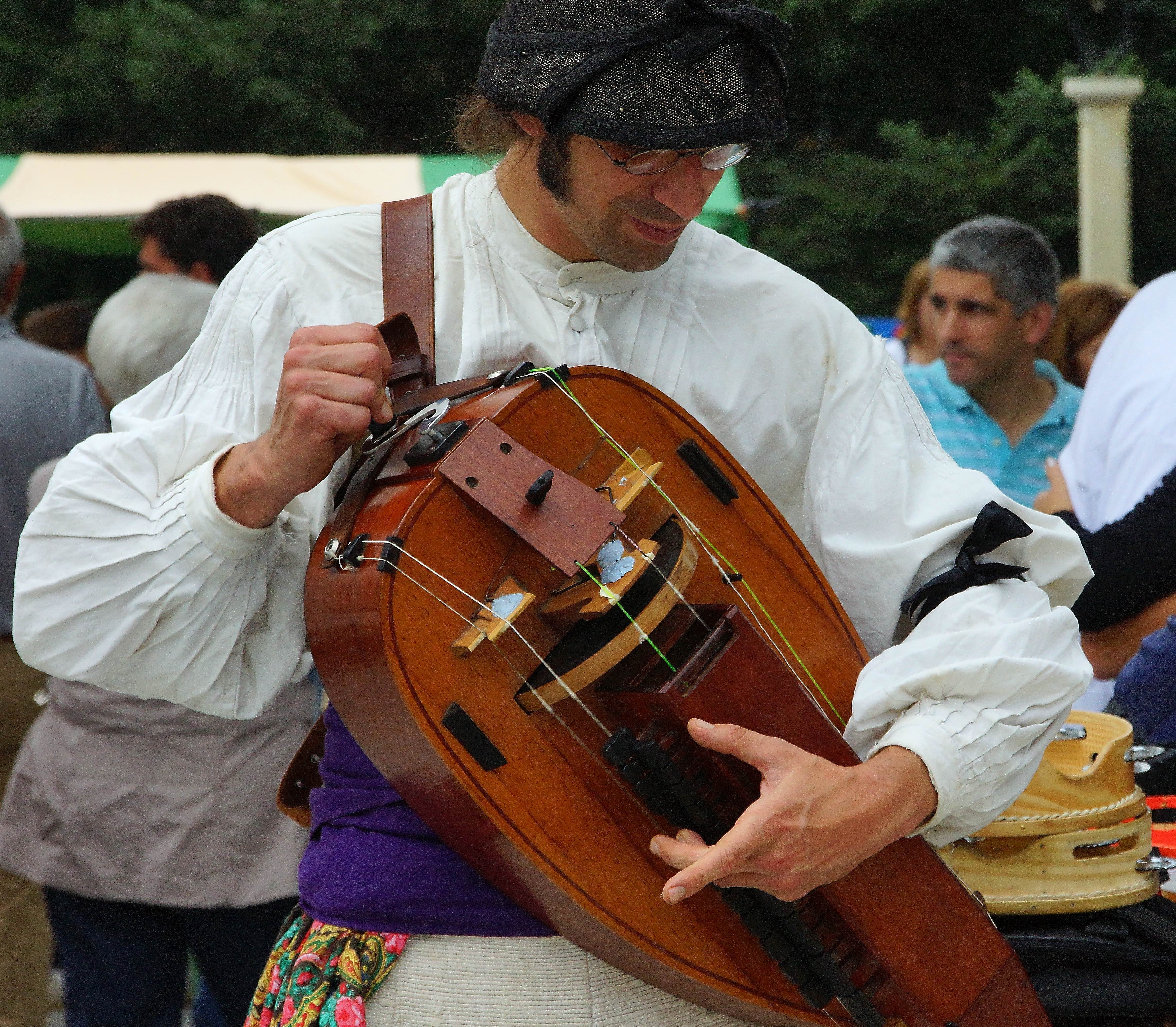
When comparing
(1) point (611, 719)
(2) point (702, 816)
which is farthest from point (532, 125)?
(2) point (702, 816)

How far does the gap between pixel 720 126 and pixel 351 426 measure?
1.59 ft

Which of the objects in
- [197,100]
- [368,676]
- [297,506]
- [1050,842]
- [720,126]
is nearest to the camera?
[368,676]

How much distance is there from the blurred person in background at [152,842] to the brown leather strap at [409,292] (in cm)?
132

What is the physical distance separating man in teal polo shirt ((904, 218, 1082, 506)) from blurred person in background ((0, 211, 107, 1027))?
2.31 m

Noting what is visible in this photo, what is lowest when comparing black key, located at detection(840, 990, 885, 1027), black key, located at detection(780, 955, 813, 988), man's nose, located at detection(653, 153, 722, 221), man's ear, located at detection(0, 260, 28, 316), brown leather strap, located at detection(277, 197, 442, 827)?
black key, located at detection(840, 990, 885, 1027)

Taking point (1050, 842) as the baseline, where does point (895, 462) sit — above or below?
above

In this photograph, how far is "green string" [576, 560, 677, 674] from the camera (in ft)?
4.33

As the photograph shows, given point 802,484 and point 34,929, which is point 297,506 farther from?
point 34,929

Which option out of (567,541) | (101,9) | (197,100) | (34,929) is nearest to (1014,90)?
(197,100)

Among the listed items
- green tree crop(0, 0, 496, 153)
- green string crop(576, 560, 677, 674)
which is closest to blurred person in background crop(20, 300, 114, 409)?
green string crop(576, 560, 677, 674)

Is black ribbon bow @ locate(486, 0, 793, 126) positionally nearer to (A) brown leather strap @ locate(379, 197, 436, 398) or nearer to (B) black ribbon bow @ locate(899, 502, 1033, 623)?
(A) brown leather strap @ locate(379, 197, 436, 398)

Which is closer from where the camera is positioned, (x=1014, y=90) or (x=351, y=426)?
(x=351, y=426)

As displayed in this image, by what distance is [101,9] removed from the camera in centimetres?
1553

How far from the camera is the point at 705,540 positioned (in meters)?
1.49
